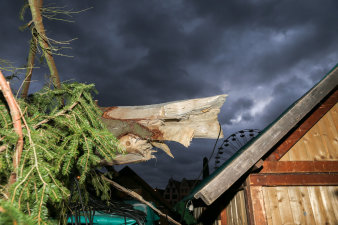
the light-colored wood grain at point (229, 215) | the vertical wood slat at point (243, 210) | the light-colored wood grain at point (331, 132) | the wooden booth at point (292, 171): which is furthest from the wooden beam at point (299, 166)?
the light-colored wood grain at point (229, 215)

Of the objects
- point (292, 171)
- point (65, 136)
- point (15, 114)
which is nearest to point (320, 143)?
point (292, 171)

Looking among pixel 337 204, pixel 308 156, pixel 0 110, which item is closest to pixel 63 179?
pixel 0 110

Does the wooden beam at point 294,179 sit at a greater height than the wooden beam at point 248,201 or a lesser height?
greater

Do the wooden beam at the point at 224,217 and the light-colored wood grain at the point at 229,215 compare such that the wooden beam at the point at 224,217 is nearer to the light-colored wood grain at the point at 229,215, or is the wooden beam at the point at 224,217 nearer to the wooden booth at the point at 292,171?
the light-colored wood grain at the point at 229,215

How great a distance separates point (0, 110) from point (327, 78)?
4.86 meters

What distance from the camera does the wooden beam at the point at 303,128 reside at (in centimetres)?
371

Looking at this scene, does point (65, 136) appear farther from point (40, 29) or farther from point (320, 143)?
point (320, 143)

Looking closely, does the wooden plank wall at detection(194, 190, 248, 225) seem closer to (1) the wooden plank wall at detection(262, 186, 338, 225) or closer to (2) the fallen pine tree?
(1) the wooden plank wall at detection(262, 186, 338, 225)

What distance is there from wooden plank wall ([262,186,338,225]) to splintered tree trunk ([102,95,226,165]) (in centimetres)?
181

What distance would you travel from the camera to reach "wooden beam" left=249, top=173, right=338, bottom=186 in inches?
137

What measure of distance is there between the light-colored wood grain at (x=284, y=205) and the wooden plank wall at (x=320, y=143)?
1.93 ft

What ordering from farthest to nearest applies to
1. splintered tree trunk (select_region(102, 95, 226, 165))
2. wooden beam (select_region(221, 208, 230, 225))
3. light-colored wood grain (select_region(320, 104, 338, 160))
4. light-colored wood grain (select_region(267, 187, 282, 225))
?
Result: wooden beam (select_region(221, 208, 230, 225))
light-colored wood grain (select_region(320, 104, 338, 160))
light-colored wood grain (select_region(267, 187, 282, 225))
splintered tree trunk (select_region(102, 95, 226, 165))

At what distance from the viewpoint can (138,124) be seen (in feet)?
9.61

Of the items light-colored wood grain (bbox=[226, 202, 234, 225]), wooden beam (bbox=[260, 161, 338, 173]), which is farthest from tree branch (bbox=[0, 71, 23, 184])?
light-colored wood grain (bbox=[226, 202, 234, 225])
